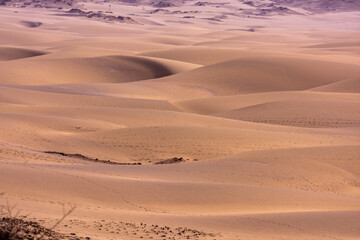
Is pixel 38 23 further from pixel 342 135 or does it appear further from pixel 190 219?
pixel 190 219

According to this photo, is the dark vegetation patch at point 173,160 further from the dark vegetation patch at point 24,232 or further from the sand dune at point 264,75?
the sand dune at point 264,75

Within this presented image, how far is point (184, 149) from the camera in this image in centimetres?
1410

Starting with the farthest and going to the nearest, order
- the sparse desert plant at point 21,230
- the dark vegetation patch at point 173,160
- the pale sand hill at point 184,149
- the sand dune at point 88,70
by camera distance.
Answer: the sand dune at point 88,70
the dark vegetation patch at point 173,160
the pale sand hill at point 184,149
the sparse desert plant at point 21,230

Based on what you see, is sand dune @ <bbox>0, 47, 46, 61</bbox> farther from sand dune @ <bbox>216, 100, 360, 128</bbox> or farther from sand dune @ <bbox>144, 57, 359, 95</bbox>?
sand dune @ <bbox>216, 100, 360, 128</bbox>

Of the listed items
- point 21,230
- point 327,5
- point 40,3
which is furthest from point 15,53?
point 327,5

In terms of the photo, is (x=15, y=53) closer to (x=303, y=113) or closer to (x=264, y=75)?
(x=264, y=75)

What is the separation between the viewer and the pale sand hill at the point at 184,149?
7.03m

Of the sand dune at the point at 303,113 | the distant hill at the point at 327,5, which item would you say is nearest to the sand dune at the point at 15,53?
the sand dune at the point at 303,113

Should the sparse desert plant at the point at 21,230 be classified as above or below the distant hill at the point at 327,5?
above

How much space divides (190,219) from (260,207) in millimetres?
1832

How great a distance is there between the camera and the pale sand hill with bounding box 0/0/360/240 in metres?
7.03

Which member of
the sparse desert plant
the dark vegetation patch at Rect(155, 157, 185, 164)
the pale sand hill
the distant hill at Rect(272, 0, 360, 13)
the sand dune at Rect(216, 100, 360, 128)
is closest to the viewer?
the sparse desert plant

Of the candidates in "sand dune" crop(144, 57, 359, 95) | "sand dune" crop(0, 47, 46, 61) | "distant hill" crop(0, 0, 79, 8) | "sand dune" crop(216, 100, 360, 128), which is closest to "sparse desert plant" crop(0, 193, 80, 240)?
"sand dune" crop(216, 100, 360, 128)

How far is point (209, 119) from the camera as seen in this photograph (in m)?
17.7
